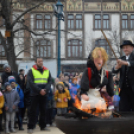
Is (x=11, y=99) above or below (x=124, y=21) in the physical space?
below

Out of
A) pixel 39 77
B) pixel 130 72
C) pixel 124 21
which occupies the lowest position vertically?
pixel 39 77

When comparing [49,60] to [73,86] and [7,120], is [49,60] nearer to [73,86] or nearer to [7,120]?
[73,86]

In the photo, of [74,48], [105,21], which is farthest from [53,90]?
[105,21]

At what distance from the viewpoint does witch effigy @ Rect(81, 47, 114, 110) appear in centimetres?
473

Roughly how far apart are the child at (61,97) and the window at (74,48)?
2590 centimetres

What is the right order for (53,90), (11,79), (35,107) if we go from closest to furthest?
(35,107), (11,79), (53,90)

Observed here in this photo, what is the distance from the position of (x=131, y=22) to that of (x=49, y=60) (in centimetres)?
1048

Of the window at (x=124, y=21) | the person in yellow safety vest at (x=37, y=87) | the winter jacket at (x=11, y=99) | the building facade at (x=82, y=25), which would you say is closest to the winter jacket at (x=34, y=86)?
the person in yellow safety vest at (x=37, y=87)

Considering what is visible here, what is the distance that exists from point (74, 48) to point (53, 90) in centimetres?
2578

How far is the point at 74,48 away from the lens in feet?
118

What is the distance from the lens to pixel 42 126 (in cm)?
855

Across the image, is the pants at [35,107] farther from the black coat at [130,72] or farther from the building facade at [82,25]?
the building facade at [82,25]

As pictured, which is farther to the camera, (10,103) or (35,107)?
(10,103)

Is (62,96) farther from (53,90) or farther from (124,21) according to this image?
(124,21)
